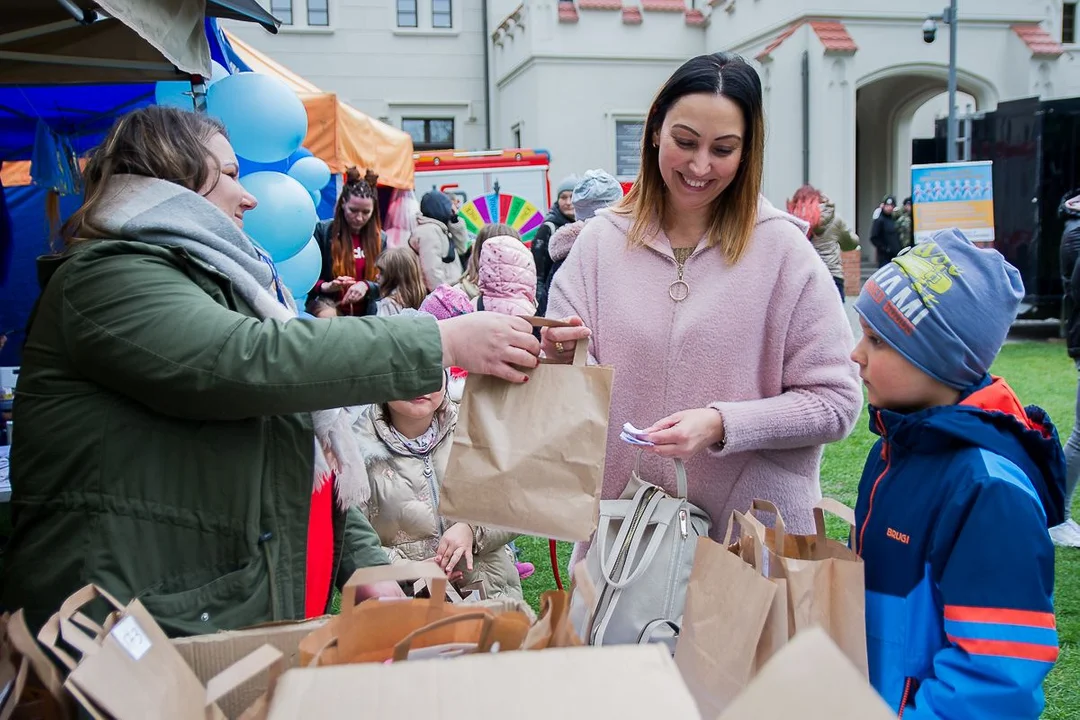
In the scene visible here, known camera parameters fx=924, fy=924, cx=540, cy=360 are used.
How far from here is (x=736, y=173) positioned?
209 centimetres

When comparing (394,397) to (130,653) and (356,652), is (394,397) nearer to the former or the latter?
(356,652)

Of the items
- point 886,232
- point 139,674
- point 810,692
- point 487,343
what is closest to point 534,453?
point 487,343

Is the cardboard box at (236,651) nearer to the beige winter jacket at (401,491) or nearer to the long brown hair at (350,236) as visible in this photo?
the beige winter jacket at (401,491)

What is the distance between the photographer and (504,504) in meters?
1.64

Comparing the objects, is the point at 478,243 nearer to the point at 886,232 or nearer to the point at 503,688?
the point at 503,688

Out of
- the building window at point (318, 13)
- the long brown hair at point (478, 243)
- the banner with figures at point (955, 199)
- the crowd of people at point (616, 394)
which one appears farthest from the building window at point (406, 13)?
the crowd of people at point (616, 394)

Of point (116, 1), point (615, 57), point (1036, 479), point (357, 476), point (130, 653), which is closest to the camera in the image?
point (130, 653)

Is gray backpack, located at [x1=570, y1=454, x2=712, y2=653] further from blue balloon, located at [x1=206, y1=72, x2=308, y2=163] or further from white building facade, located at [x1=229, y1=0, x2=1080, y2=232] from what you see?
white building facade, located at [x1=229, y1=0, x2=1080, y2=232]

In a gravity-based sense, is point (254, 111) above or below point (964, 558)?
above

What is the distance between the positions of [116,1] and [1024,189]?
480 inches

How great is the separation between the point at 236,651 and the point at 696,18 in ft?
70.9

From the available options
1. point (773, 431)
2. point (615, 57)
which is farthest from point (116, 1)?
point (615, 57)

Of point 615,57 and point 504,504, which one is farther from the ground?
point 615,57

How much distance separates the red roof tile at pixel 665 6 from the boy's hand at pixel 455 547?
19229mm
